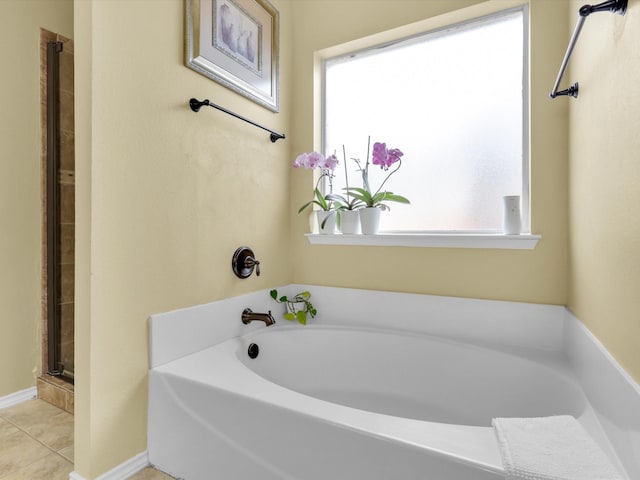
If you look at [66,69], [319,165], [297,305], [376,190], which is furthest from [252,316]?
[66,69]

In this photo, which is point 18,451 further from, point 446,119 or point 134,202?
point 446,119

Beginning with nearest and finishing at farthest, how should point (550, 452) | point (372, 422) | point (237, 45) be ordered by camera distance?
1. point (550, 452)
2. point (372, 422)
3. point (237, 45)

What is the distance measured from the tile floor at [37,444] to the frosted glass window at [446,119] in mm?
1689

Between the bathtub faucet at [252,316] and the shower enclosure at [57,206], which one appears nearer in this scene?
the bathtub faucet at [252,316]

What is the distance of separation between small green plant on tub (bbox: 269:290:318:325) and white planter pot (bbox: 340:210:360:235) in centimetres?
45

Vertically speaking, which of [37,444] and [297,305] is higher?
[297,305]

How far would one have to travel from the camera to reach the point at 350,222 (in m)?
1.84

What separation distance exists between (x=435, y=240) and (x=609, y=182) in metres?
0.78

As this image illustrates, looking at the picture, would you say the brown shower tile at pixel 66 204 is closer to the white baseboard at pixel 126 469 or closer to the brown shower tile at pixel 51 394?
the brown shower tile at pixel 51 394

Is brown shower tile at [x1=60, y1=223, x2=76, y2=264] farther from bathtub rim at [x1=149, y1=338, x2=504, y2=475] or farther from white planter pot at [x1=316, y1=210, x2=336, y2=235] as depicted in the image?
white planter pot at [x1=316, y1=210, x2=336, y2=235]

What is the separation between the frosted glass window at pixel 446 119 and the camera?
1624 millimetres

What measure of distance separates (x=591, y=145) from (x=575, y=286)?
549mm

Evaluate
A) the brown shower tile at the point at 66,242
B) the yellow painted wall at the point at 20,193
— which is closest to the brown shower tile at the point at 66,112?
the yellow painted wall at the point at 20,193

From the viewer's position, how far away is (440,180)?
1.78m
